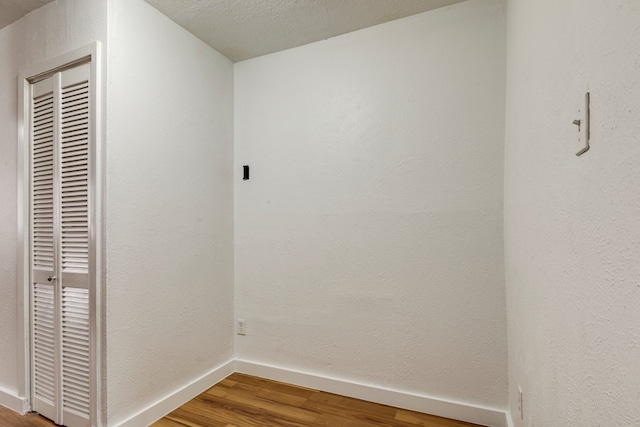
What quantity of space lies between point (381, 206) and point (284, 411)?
4.59 feet

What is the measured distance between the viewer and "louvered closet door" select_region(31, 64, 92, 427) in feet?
5.57

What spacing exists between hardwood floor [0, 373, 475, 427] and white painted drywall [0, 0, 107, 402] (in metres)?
0.41

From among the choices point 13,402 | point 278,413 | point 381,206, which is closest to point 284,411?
point 278,413

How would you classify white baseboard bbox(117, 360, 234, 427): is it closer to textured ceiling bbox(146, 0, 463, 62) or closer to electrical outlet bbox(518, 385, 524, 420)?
electrical outlet bbox(518, 385, 524, 420)

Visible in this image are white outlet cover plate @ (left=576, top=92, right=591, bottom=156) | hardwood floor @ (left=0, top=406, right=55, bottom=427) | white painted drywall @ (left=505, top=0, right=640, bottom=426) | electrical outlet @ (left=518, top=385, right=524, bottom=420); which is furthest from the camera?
hardwood floor @ (left=0, top=406, right=55, bottom=427)

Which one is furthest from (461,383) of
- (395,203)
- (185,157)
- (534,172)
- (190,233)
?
(185,157)

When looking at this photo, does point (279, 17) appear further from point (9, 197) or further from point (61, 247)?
point (9, 197)

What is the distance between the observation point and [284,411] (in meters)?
1.93

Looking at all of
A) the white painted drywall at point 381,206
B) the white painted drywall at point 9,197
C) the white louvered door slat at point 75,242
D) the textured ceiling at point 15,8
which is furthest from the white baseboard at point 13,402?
the textured ceiling at point 15,8

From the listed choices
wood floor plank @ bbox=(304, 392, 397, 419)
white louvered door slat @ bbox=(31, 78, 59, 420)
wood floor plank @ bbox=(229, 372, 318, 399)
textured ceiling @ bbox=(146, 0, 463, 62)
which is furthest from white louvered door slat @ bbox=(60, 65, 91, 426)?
wood floor plank @ bbox=(304, 392, 397, 419)

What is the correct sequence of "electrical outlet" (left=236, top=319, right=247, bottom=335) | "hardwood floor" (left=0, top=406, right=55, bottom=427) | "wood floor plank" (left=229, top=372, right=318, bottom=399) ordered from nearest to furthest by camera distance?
"hardwood floor" (left=0, top=406, right=55, bottom=427)
"wood floor plank" (left=229, top=372, right=318, bottom=399)
"electrical outlet" (left=236, top=319, right=247, bottom=335)

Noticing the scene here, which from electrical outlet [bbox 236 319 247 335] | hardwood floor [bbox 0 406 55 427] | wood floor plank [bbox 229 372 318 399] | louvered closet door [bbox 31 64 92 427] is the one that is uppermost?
louvered closet door [bbox 31 64 92 427]

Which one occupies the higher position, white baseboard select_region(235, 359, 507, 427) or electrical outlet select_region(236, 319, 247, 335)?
electrical outlet select_region(236, 319, 247, 335)

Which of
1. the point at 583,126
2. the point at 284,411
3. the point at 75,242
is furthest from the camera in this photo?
the point at 284,411
